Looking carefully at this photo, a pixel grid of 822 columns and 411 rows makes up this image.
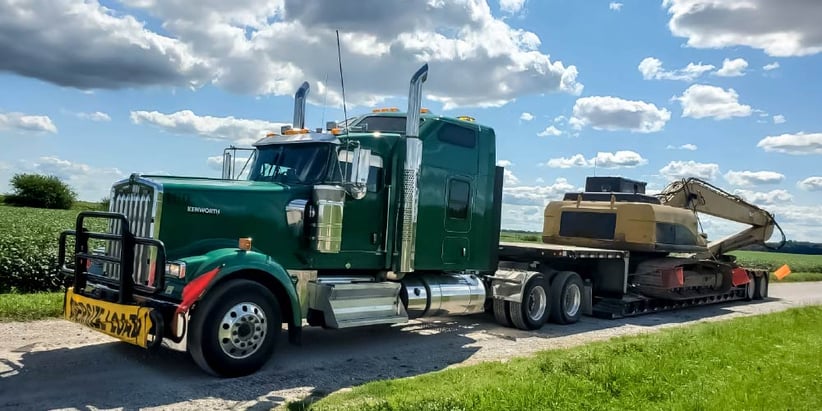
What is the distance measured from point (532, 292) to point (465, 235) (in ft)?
6.74

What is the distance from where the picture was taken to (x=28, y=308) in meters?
9.54

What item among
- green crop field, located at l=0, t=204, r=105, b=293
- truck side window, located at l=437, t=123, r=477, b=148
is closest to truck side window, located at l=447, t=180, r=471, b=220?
truck side window, located at l=437, t=123, r=477, b=148

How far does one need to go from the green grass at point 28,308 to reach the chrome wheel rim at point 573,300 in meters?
8.82

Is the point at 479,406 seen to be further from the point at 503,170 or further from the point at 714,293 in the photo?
the point at 714,293

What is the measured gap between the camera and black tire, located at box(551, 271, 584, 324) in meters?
12.0

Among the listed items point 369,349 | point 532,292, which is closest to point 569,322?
point 532,292

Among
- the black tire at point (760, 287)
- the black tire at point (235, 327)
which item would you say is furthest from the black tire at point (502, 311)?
the black tire at point (760, 287)

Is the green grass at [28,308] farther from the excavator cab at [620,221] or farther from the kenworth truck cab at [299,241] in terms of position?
the excavator cab at [620,221]

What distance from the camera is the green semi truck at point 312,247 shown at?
6.83 m

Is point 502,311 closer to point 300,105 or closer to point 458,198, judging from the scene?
point 458,198

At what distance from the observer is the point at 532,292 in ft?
38.0

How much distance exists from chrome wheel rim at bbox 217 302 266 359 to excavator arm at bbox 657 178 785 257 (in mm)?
12849

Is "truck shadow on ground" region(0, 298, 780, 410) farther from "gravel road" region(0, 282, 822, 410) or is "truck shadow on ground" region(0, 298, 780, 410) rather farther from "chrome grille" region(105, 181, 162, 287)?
"chrome grille" region(105, 181, 162, 287)

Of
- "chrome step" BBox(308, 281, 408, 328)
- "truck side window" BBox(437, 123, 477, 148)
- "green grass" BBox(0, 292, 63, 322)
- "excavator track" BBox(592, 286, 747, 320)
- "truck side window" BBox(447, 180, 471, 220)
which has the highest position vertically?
"truck side window" BBox(437, 123, 477, 148)
